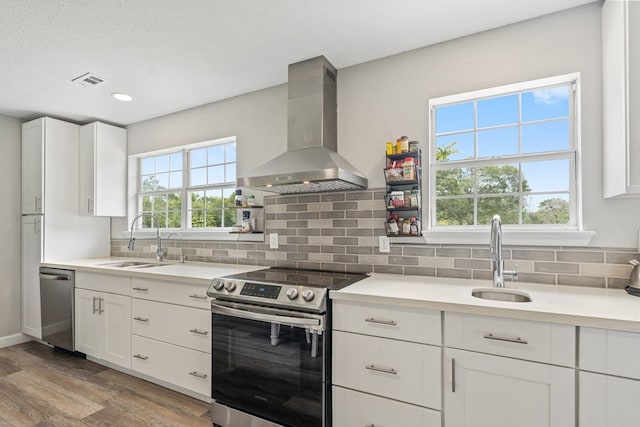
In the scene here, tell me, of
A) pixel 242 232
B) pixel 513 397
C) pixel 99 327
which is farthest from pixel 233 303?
pixel 99 327

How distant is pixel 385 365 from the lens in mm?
1593

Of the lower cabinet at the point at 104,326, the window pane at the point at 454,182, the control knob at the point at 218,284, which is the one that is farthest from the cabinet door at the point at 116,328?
the window pane at the point at 454,182

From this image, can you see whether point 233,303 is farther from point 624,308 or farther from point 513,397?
point 624,308

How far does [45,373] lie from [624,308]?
12.9 ft

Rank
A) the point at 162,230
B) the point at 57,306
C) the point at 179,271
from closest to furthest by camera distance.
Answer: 1. the point at 179,271
2. the point at 57,306
3. the point at 162,230

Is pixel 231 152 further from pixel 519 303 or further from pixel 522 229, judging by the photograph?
pixel 519 303

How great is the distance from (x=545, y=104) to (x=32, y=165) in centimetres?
458

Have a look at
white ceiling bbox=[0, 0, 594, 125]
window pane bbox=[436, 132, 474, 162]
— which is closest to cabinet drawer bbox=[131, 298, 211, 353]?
white ceiling bbox=[0, 0, 594, 125]

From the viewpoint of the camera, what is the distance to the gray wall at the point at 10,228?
11.0 feet

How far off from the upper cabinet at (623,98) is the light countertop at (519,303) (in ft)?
1.69

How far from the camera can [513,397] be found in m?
1.34

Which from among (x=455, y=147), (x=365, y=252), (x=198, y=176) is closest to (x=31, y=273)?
(x=198, y=176)

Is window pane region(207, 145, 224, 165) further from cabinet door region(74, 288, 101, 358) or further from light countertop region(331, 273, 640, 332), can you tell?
light countertop region(331, 273, 640, 332)

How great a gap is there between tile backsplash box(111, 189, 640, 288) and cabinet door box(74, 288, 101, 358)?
0.82 m
